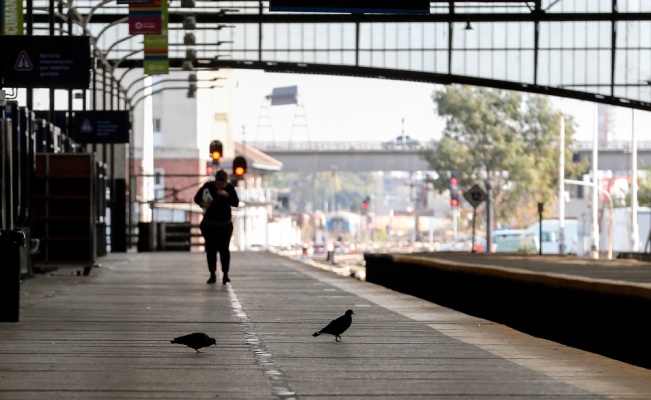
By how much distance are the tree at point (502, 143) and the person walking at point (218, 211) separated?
97325mm

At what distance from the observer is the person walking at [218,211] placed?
2622cm

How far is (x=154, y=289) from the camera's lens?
25.4m

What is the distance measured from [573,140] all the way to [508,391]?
378 feet

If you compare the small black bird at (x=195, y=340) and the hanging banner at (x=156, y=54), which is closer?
the small black bird at (x=195, y=340)

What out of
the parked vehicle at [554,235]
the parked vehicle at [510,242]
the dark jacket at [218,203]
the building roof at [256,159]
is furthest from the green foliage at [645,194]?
the dark jacket at [218,203]

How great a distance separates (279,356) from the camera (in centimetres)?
1316

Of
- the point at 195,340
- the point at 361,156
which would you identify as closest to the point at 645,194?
the point at 361,156

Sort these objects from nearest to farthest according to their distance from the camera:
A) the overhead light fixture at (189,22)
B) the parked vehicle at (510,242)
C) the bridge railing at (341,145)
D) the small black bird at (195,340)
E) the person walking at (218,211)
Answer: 1. the small black bird at (195,340)
2. the person walking at (218,211)
3. the overhead light fixture at (189,22)
4. the parked vehicle at (510,242)
5. the bridge railing at (341,145)

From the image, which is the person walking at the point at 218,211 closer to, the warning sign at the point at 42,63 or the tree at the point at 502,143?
the warning sign at the point at 42,63

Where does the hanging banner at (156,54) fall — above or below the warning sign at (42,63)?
above

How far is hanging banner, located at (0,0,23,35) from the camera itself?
29781 mm

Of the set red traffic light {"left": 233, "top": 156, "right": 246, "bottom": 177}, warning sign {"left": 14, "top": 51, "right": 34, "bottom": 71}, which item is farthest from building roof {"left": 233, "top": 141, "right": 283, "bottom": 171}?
warning sign {"left": 14, "top": 51, "right": 34, "bottom": 71}

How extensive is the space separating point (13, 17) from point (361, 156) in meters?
87.9

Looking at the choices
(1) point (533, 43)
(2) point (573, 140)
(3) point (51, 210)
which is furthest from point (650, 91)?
(2) point (573, 140)
